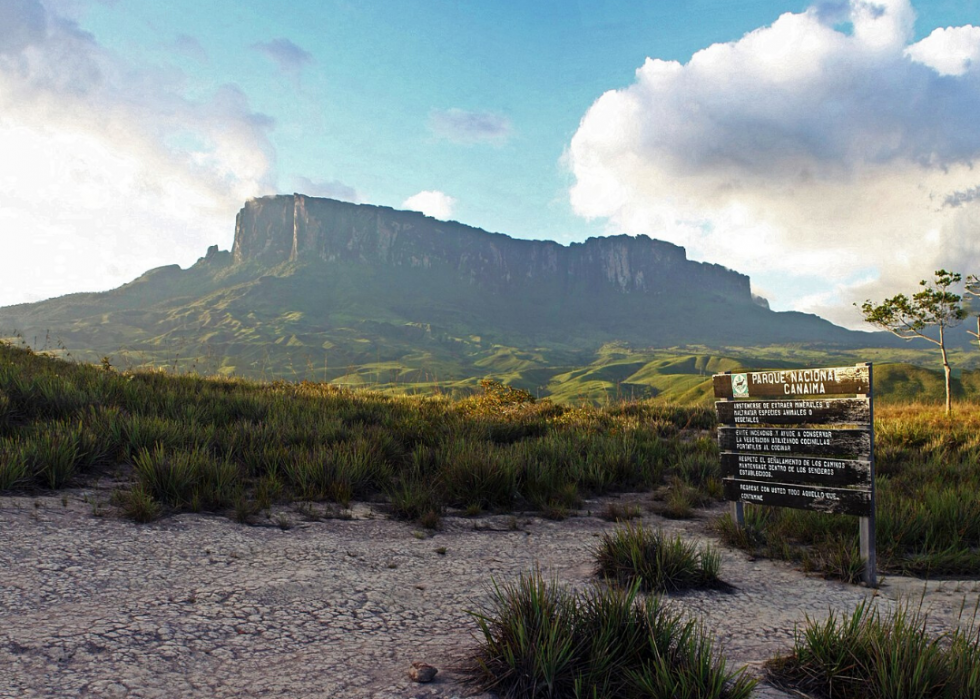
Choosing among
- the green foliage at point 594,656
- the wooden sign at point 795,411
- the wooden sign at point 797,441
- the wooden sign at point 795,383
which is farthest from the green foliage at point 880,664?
the wooden sign at point 795,383

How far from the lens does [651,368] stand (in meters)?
196

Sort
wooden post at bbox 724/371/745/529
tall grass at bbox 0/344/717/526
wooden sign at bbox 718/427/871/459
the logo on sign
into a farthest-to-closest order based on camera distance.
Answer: the logo on sign → wooden post at bbox 724/371/745/529 → tall grass at bbox 0/344/717/526 → wooden sign at bbox 718/427/871/459

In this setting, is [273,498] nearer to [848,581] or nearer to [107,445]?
[107,445]

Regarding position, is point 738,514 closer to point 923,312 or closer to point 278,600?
point 278,600

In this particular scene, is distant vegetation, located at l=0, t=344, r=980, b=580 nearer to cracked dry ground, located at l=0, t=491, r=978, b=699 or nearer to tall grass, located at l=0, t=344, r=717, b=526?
tall grass, located at l=0, t=344, r=717, b=526

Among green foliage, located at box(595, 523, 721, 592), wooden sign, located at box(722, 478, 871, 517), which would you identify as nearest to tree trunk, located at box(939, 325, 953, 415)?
wooden sign, located at box(722, 478, 871, 517)

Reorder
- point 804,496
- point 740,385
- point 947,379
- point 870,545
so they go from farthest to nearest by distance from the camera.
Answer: point 947,379
point 740,385
point 804,496
point 870,545

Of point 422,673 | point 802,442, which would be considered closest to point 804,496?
point 802,442

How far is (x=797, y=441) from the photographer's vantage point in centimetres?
544

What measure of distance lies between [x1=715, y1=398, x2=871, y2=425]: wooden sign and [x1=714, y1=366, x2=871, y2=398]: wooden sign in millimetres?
87

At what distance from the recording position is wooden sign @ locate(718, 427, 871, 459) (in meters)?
5.03

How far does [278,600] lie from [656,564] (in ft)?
9.12

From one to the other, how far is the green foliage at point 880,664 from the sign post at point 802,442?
7.60 ft

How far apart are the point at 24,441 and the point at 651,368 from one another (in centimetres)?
19984
